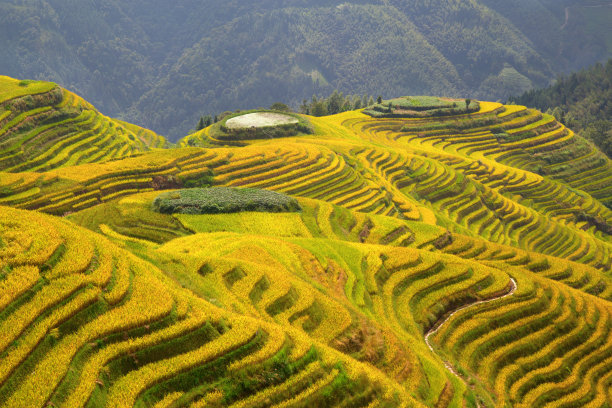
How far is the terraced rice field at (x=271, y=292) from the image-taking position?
417 inches

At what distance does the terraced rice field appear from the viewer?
10594 millimetres

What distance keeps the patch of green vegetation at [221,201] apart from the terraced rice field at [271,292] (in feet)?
2.39

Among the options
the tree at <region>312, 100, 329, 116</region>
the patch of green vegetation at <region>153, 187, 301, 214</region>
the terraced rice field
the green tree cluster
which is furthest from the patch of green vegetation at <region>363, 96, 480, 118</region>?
the patch of green vegetation at <region>153, 187, 301, 214</region>

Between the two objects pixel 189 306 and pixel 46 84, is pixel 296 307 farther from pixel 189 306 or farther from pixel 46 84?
pixel 46 84

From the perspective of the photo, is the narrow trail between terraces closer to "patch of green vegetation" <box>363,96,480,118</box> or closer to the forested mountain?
"patch of green vegetation" <box>363,96,480,118</box>

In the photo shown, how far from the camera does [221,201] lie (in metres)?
30.7

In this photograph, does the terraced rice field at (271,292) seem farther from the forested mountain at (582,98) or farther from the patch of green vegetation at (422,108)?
the forested mountain at (582,98)

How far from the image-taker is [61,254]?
1223 cm

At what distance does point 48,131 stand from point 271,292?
42.5m

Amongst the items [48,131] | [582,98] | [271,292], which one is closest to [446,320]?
[271,292]

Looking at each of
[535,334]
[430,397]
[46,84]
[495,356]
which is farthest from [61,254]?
[46,84]

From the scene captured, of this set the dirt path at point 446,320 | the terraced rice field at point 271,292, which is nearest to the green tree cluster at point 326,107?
the terraced rice field at point 271,292

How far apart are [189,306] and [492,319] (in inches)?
581

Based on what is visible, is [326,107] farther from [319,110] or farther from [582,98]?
[582,98]
